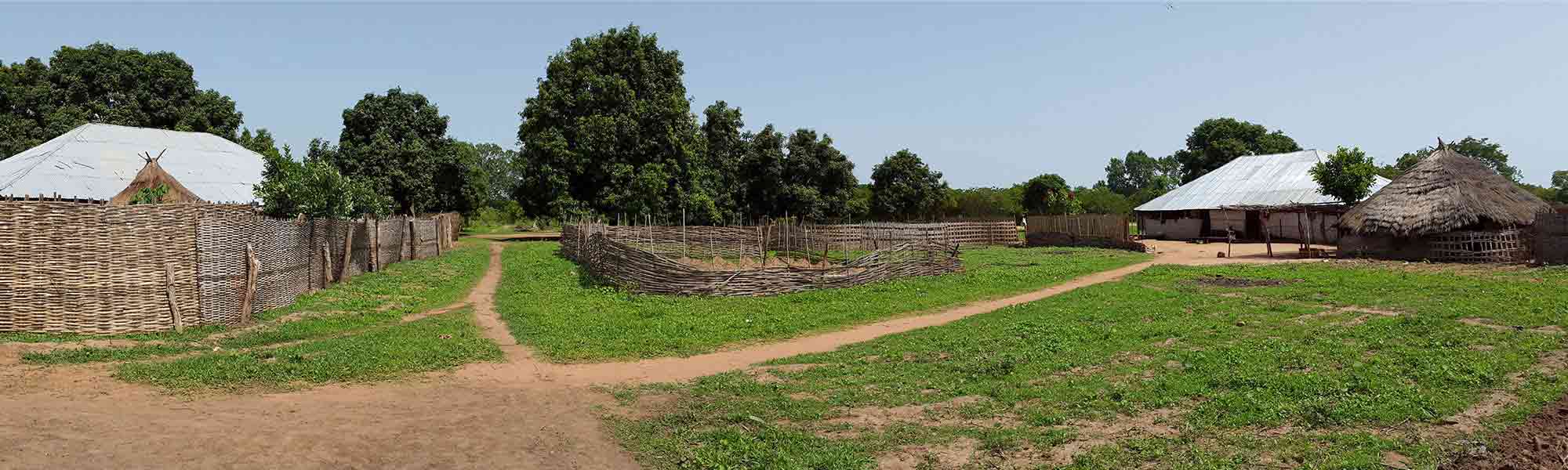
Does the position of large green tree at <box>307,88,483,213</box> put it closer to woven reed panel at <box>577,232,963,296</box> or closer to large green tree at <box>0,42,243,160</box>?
large green tree at <box>0,42,243,160</box>

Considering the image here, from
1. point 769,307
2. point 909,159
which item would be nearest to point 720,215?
point 909,159

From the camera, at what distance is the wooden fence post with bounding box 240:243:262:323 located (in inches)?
490

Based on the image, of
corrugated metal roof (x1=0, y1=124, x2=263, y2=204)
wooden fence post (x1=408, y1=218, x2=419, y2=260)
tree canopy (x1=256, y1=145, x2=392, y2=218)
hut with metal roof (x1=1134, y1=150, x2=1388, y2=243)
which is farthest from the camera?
hut with metal roof (x1=1134, y1=150, x2=1388, y2=243)

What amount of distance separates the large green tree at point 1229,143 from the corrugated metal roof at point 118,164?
189 ft

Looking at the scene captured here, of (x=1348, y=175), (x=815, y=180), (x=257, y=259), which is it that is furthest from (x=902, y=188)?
(x=257, y=259)

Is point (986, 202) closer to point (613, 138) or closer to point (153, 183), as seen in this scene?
point (613, 138)

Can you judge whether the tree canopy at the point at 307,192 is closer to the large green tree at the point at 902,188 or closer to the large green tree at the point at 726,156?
the large green tree at the point at 726,156

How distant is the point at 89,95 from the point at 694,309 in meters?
38.8

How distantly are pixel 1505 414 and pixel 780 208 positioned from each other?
139 ft

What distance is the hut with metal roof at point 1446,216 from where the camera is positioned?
21.2 metres

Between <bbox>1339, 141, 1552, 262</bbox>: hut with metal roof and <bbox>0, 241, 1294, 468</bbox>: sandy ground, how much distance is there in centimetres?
2171

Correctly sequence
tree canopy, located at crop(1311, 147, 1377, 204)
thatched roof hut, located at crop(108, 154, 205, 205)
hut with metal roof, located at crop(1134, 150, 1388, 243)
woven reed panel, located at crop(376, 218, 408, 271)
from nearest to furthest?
thatched roof hut, located at crop(108, 154, 205, 205) < woven reed panel, located at crop(376, 218, 408, 271) < tree canopy, located at crop(1311, 147, 1377, 204) < hut with metal roof, located at crop(1134, 150, 1388, 243)

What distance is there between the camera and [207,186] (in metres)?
29.9

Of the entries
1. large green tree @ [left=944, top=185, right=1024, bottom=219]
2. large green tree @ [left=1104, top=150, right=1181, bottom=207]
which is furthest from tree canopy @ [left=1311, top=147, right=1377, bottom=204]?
large green tree @ [left=1104, top=150, right=1181, bottom=207]
